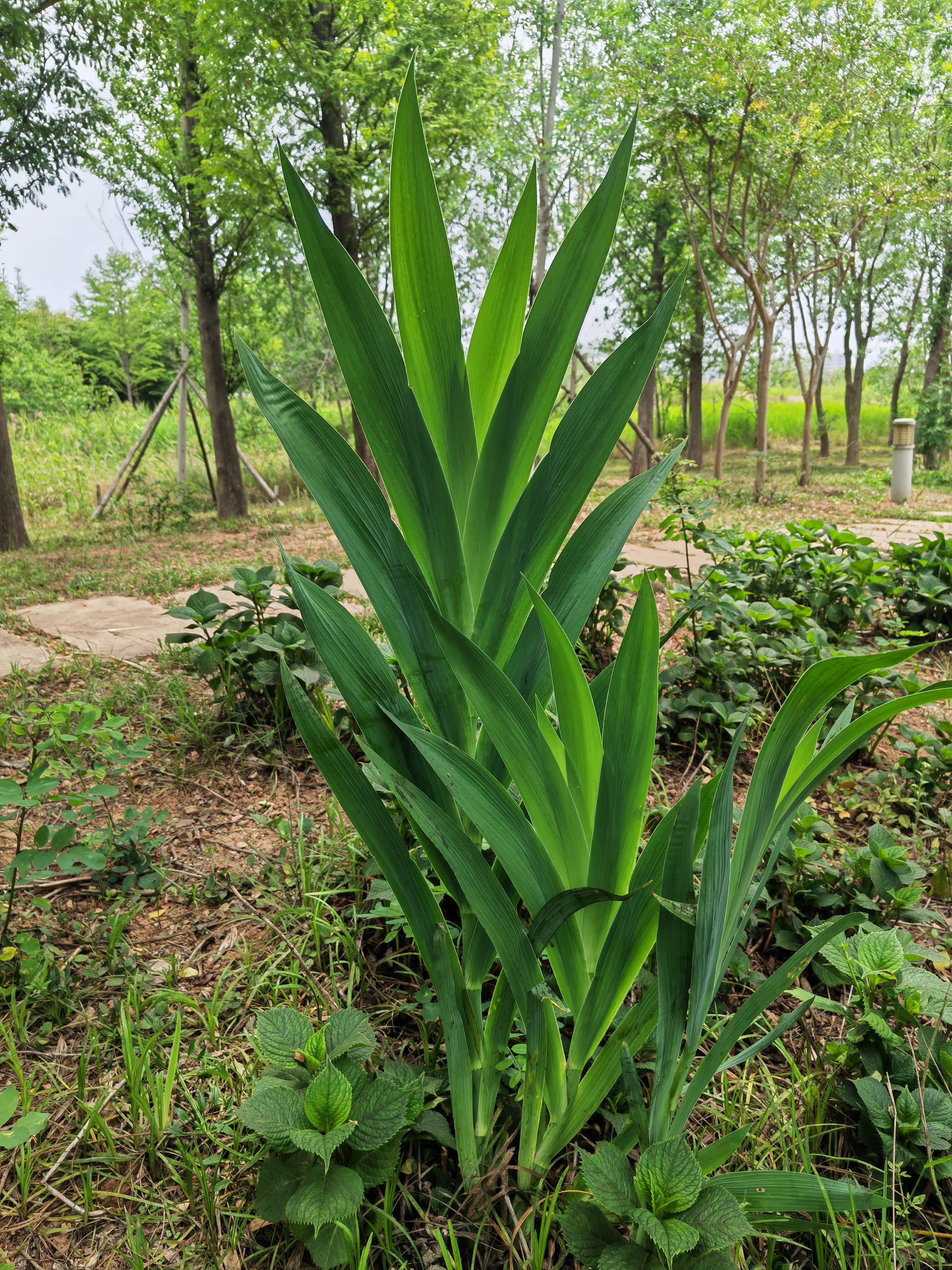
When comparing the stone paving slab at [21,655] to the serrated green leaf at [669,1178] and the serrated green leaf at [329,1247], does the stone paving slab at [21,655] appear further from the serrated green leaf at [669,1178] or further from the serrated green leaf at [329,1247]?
the serrated green leaf at [669,1178]

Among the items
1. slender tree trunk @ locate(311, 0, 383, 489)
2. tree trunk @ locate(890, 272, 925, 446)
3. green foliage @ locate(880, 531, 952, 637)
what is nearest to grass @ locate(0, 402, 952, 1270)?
green foliage @ locate(880, 531, 952, 637)

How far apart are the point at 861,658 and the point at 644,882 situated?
0.88 feet

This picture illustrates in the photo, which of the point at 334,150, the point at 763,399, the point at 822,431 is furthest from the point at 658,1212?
the point at 822,431

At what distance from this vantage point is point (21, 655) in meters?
2.73

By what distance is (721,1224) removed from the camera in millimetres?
613

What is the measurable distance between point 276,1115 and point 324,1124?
51mm

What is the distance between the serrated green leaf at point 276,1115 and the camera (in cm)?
71

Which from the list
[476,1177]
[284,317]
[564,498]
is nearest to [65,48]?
[564,498]

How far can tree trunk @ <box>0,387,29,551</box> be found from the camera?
5.61 m

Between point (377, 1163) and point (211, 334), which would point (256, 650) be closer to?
point (377, 1163)

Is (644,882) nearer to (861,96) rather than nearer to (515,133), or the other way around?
(861,96)

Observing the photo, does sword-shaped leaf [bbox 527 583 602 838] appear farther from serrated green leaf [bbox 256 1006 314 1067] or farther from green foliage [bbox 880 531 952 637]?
green foliage [bbox 880 531 952 637]

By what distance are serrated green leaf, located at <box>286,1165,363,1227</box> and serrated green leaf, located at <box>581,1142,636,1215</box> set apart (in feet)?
0.69

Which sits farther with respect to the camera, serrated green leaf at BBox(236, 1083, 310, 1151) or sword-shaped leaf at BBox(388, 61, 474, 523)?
serrated green leaf at BBox(236, 1083, 310, 1151)
